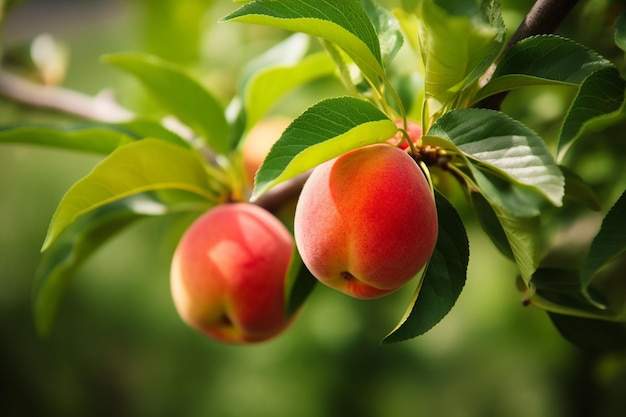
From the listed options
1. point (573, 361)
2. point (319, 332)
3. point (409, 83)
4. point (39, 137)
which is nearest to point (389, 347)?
point (319, 332)

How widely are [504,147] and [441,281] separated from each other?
149 mm

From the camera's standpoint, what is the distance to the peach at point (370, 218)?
502 millimetres

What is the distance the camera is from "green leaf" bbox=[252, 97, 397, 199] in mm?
459

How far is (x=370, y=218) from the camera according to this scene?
503mm

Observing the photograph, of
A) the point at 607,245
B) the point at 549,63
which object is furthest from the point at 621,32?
the point at 607,245

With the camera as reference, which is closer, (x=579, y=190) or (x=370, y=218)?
(x=370, y=218)

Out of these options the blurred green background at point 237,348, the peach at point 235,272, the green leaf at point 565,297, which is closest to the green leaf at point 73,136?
the peach at point 235,272

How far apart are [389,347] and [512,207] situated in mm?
1508

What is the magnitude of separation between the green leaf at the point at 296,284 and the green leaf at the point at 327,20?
0.74ft

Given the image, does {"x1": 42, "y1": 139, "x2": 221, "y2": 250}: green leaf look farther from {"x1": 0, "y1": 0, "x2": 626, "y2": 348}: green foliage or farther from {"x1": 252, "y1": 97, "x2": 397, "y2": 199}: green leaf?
{"x1": 252, "y1": 97, "x2": 397, "y2": 199}: green leaf

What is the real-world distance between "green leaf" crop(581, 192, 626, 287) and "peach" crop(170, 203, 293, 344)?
0.36 metres

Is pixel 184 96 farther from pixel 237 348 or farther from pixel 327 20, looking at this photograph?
pixel 237 348

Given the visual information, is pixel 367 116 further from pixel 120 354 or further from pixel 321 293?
pixel 120 354

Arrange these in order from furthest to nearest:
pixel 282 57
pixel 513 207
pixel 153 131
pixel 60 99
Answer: pixel 60 99, pixel 282 57, pixel 153 131, pixel 513 207
